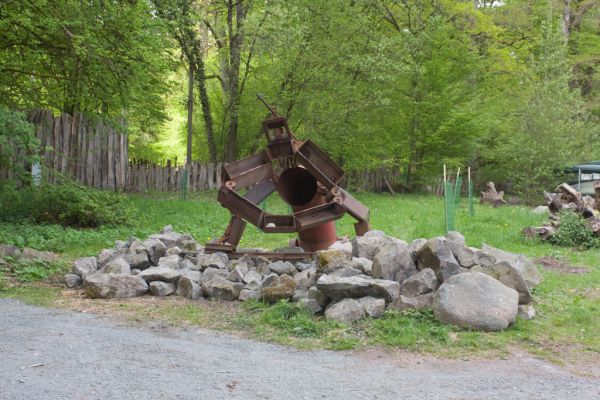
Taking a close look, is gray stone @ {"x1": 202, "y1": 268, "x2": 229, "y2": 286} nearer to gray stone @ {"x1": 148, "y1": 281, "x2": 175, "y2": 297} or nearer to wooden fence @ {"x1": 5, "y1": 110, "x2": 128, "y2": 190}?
gray stone @ {"x1": 148, "y1": 281, "x2": 175, "y2": 297}

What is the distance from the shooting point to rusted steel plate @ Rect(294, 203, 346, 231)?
8523 mm

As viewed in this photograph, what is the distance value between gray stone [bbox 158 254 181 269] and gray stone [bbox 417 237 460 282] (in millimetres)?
3287

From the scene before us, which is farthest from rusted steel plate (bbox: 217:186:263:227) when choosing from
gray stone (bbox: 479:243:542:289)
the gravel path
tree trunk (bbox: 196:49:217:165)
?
tree trunk (bbox: 196:49:217:165)

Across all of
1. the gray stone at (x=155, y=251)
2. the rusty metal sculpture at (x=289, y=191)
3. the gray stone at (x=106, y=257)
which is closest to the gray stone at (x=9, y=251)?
the gray stone at (x=106, y=257)

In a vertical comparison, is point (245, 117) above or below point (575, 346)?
above

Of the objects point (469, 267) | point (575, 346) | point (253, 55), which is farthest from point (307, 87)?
point (575, 346)

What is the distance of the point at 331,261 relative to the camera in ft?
23.6

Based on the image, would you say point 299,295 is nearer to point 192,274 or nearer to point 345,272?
point 345,272

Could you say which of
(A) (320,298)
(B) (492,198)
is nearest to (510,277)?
(A) (320,298)

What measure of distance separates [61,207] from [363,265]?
8.33 meters

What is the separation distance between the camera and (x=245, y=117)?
87.1 ft

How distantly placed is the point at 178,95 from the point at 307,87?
12590 mm

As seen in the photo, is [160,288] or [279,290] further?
[160,288]

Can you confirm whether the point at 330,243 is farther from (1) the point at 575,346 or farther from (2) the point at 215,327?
(1) the point at 575,346
